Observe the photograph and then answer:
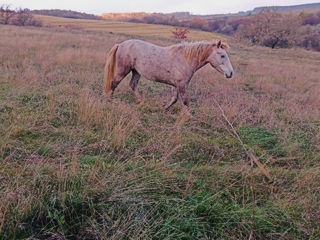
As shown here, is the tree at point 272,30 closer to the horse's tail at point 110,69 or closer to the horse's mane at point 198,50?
the horse's mane at point 198,50

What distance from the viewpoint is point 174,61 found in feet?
17.8

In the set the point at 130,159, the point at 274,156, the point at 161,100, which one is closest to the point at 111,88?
the point at 161,100

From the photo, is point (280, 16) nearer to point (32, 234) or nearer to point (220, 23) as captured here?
point (220, 23)

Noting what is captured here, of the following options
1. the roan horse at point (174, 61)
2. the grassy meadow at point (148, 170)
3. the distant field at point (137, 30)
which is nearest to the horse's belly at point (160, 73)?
the roan horse at point (174, 61)

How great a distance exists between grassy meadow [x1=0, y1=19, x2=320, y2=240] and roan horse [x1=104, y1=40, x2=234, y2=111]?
0.60 m

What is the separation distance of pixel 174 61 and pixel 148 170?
313cm

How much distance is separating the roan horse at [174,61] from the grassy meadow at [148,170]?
1.97ft

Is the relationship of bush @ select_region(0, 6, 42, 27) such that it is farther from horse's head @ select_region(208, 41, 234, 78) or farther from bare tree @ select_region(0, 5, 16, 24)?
horse's head @ select_region(208, 41, 234, 78)

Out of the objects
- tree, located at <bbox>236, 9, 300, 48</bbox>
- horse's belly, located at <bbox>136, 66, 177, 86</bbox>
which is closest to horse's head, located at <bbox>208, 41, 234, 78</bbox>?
horse's belly, located at <bbox>136, 66, 177, 86</bbox>

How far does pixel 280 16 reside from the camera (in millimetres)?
37312

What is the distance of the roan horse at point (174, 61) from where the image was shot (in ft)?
17.1

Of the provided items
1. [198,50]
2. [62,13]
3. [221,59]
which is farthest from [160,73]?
[62,13]

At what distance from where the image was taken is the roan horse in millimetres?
5227

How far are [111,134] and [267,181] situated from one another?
217 centimetres
